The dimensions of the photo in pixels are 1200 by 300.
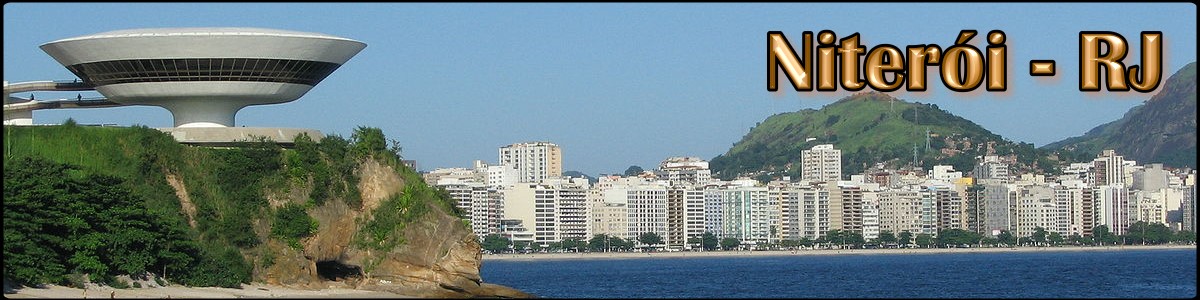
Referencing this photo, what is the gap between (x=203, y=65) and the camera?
258 feet

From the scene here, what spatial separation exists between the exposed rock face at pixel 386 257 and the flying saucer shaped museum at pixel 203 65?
5.15 meters

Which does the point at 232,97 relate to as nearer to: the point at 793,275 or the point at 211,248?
the point at 211,248

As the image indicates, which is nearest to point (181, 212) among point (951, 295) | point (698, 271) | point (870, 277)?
point (951, 295)

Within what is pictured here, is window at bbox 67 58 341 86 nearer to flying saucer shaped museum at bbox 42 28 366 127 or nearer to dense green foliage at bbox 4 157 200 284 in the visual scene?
flying saucer shaped museum at bbox 42 28 366 127

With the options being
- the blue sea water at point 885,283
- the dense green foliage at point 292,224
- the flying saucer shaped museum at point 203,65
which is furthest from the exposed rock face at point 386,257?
the blue sea water at point 885,283

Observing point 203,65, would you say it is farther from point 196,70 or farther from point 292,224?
point 292,224

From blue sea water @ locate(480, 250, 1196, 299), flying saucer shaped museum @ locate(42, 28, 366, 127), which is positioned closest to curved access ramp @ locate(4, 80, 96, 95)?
flying saucer shaped museum @ locate(42, 28, 366, 127)

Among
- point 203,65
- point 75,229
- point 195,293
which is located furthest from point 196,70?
point 75,229

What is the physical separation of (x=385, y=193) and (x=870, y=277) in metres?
54.6

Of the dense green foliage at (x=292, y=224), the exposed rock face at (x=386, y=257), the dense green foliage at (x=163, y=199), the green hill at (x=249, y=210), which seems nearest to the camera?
the dense green foliage at (x=163, y=199)

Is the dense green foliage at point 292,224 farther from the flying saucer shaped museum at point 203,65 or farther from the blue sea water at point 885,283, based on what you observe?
the blue sea water at point 885,283

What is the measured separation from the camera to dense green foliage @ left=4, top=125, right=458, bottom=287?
62.8 metres

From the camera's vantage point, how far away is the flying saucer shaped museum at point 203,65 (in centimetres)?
7775

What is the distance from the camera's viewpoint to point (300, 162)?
78188 millimetres
